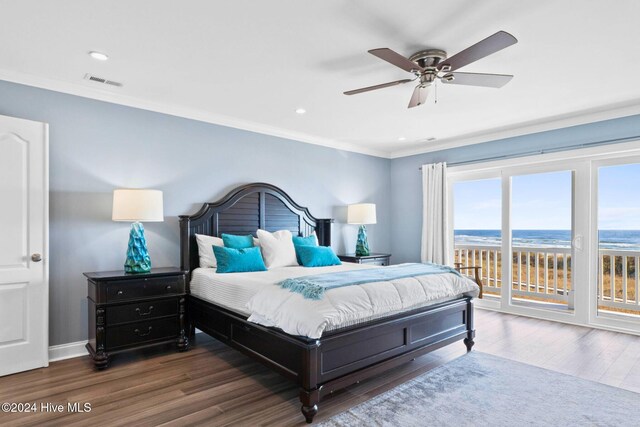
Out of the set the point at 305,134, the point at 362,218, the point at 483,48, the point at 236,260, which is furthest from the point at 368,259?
the point at 483,48

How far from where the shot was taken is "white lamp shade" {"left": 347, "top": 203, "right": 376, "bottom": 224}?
5.59 metres

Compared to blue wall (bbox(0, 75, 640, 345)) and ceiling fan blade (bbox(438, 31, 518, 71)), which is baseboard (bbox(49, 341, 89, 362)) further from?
ceiling fan blade (bbox(438, 31, 518, 71))

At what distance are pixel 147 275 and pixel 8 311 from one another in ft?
3.48

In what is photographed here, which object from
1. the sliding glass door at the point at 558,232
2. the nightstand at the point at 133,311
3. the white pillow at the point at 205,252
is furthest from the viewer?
the sliding glass door at the point at 558,232

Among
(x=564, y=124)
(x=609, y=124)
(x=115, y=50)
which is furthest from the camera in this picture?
(x=564, y=124)

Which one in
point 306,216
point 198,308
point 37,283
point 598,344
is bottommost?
point 598,344

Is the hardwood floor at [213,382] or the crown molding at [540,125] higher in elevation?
the crown molding at [540,125]

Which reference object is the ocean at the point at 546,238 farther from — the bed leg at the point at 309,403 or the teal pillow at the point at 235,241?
the bed leg at the point at 309,403

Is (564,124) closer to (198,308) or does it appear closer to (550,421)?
(550,421)

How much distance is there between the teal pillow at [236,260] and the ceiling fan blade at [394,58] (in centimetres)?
236

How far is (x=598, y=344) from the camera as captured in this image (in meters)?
3.82

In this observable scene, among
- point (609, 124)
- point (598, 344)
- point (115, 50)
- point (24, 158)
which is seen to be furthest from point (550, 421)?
point (24, 158)

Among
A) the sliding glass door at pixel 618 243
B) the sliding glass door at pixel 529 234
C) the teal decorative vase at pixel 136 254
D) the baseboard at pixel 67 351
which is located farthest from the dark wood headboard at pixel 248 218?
the sliding glass door at pixel 618 243

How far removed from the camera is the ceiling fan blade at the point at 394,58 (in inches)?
89.7
